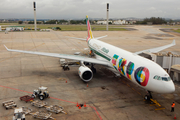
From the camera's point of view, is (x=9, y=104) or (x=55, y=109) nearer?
(x=55, y=109)

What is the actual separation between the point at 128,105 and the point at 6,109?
1136 centimetres

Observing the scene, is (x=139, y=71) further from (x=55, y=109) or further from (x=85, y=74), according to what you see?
(x=55, y=109)

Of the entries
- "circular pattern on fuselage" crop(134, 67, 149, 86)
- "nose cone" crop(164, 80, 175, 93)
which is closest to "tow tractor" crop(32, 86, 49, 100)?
"circular pattern on fuselage" crop(134, 67, 149, 86)

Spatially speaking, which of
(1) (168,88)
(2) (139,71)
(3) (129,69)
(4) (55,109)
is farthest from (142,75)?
(4) (55,109)

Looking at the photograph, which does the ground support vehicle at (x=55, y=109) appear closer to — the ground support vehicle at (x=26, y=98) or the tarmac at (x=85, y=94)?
the tarmac at (x=85, y=94)

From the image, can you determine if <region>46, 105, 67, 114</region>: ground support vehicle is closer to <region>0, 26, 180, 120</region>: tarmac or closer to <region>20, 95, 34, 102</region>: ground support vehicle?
<region>0, 26, 180, 120</region>: tarmac

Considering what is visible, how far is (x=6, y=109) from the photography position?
49.7 ft

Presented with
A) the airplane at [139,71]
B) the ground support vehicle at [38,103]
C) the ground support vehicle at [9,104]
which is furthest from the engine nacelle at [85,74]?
the ground support vehicle at [9,104]

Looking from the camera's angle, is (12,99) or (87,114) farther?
(12,99)

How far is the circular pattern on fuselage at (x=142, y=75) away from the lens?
15200mm

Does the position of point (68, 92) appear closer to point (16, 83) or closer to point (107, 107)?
point (107, 107)

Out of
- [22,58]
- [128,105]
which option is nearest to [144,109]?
[128,105]

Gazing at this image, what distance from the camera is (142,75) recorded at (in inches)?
611

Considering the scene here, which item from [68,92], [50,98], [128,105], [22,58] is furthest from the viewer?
[22,58]
